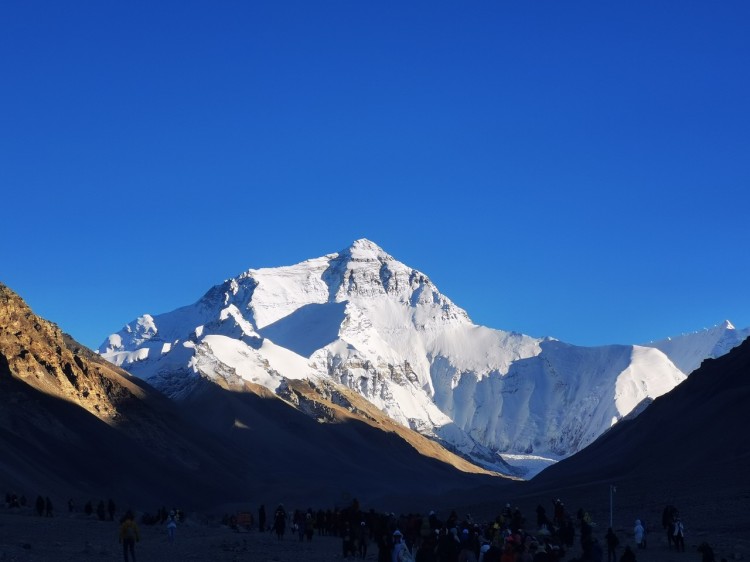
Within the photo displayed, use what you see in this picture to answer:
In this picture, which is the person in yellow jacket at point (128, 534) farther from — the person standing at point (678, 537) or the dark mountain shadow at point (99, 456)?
the dark mountain shadow at point (99, 456)

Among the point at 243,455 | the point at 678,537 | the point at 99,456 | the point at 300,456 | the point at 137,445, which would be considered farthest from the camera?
the point at 300,456

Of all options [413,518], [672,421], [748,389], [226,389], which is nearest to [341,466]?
[226,389]

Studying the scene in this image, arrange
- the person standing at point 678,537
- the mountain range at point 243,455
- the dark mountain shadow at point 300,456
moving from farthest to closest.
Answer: the dark mountain shadow at point 300,456 < the mountain range at point 243,455 < the person standing at point 678,537

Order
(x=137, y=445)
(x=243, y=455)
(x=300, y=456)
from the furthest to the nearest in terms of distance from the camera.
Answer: (x=300, y=456) → (x=243, y=455) → (x=137, y=445)

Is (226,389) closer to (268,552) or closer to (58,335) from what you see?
(58,335)

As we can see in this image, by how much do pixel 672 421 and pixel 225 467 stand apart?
5308cm

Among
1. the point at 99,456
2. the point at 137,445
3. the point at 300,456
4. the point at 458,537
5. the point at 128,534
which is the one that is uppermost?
the point at 300,456

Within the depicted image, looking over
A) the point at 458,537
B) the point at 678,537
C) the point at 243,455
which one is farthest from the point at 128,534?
the point at 243,455

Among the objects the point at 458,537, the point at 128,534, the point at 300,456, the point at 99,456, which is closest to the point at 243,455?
the point at 300,456

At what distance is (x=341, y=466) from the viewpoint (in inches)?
6850

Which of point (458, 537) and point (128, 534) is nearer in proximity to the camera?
point (128, 534)

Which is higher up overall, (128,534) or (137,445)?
(137,445)

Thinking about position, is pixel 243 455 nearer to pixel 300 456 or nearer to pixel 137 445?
pixel 300 456

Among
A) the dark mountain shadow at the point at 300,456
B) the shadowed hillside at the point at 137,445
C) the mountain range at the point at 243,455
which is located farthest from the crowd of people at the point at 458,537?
the dark mountain shadow at the point at 300,456
